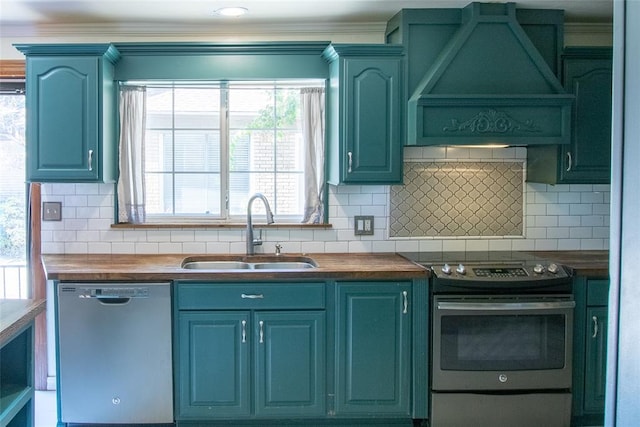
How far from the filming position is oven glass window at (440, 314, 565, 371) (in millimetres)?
3221

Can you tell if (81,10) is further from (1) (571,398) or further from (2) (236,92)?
(1) (571,398)

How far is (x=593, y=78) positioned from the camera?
11.7 ft

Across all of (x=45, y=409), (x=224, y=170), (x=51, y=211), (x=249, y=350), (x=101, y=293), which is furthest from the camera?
(x=224, y=170)

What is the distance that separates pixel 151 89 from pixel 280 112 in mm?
803

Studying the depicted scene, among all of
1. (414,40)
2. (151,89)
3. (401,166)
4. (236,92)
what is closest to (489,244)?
(401,166)

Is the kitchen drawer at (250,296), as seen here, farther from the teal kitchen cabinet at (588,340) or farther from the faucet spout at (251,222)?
the teal kitchen cabinet at (588,340)

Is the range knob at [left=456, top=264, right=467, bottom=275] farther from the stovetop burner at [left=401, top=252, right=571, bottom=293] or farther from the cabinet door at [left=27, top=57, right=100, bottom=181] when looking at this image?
the cabinet door at [left=27, top=57, right=100, bottom=181]

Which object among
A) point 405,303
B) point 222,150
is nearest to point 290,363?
point 405,303

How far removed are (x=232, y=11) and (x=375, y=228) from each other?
1.54 m

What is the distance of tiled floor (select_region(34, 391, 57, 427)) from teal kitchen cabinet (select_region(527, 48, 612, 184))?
3200 millimetres

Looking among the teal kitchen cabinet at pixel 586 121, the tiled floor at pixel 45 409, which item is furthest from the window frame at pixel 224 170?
the teal kitchen cabinet at pixel 586 121

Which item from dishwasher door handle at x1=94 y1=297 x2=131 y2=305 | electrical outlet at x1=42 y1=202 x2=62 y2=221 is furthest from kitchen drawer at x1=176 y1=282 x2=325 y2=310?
electrical outlet at x1=42 y1=202 x2=62 y2=221

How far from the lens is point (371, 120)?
3.50 m

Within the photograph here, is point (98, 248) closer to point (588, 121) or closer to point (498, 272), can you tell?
point (498, 272)
